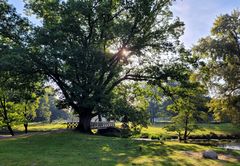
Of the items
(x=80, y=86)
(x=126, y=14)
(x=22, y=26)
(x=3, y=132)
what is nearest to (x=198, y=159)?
(x=80, y=86)

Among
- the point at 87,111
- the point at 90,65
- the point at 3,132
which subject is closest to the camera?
the point at 90,65

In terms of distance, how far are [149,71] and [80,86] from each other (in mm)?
8122

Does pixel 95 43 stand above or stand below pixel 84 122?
above

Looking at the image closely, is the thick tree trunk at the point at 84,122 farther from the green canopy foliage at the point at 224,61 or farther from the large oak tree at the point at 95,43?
the green canopy foliage at the point at 224,61

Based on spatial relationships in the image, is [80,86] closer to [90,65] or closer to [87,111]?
[90,65]

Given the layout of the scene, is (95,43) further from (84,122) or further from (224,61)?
(224,61)

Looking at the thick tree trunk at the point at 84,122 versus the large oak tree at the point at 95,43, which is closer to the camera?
the large oak tree at the point at 95,43

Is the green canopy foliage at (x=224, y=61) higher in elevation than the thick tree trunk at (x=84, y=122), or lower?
higher

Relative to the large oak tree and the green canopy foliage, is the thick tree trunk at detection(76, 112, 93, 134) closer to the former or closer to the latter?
the large oak tree

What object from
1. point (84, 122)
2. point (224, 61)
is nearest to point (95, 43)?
point (84, 122)

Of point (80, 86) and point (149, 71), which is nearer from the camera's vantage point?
point (80, 86)

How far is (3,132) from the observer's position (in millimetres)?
48750

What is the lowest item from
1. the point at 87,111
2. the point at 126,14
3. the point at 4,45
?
the point at 87,111

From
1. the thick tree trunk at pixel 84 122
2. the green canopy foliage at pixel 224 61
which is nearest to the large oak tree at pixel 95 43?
the thick tree trunk at pixel 84 122
